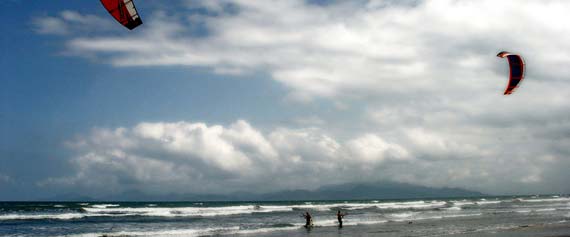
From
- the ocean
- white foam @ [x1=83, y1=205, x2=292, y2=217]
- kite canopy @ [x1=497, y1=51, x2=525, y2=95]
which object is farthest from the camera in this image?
white foam @ [x1=83, y1=205, x2=292, y2=217]

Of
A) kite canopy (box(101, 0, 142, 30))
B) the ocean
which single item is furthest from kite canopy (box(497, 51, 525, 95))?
kite canopy (box(101, 0, 142, 30))

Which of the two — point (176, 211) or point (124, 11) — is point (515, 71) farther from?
point (176, 211)

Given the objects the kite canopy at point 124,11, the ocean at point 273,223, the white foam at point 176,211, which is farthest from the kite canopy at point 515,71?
the white foam at point 176,211

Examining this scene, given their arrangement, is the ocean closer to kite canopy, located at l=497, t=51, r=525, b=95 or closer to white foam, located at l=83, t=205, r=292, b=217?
white foam, located at l=83, t=205, r=292, b=217

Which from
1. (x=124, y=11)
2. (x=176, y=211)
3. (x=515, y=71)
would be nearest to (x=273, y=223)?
(x=515, y=71)

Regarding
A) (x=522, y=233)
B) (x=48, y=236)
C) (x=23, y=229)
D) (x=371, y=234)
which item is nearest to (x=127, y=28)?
(x=371, y=234)

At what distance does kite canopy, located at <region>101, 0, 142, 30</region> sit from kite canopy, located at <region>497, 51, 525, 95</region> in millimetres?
14100

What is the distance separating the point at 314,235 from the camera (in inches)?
824

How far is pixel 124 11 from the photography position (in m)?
7.89

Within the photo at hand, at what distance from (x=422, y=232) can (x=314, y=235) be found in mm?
5156

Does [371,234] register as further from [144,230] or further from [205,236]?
[144,230]

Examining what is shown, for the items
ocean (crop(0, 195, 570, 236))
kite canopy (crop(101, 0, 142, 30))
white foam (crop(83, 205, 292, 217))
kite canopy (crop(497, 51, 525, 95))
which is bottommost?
ocean (crop(0, 195, 570, 236))

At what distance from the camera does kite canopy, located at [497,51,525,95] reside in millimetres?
17406

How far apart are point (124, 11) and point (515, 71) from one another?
14875 mm
